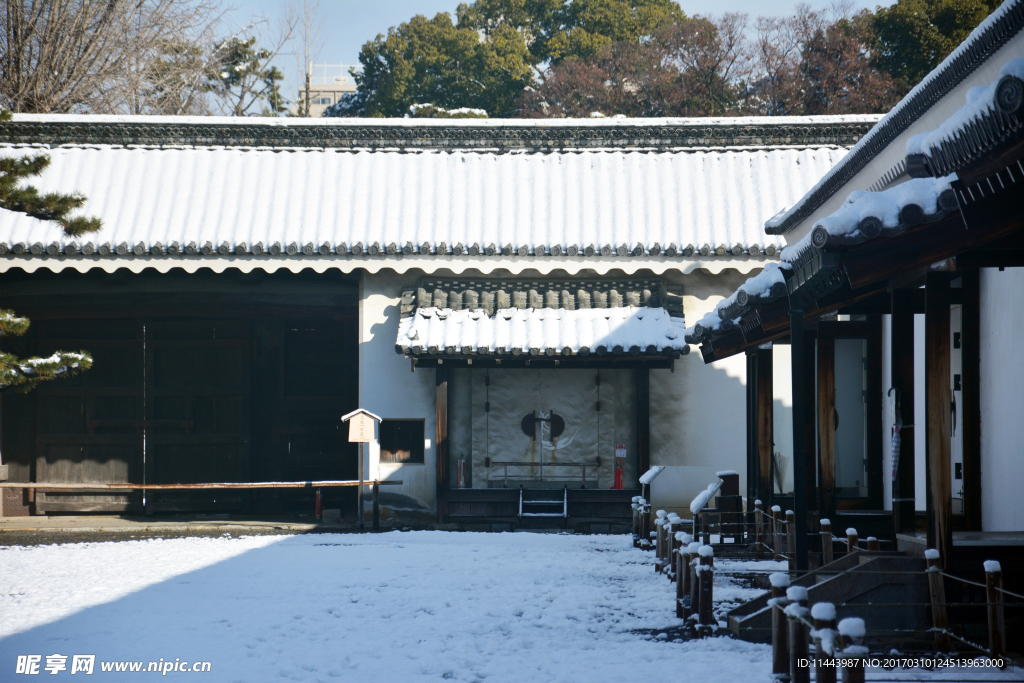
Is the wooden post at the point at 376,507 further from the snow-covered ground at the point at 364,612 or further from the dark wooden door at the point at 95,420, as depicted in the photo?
the dark wooden door at the point at 95,420

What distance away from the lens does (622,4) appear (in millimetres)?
36031

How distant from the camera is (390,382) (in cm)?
1355

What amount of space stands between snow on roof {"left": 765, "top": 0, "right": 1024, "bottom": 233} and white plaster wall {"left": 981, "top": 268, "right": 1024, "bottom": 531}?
81.8 inches

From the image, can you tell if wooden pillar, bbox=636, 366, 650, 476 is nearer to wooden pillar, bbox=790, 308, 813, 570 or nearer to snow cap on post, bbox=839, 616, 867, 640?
wooden pillar, bbox=790, 308, 813, 570

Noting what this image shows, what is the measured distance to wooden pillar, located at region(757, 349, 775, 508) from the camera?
34.3 ft

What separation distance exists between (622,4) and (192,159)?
84.4ft

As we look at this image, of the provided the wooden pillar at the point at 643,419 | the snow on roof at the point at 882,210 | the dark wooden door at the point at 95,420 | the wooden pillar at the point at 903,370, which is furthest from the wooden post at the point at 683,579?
the dark wooden door at the point at 95,420

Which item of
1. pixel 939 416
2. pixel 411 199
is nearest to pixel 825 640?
pixel 939 416

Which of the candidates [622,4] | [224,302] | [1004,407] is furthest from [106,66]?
[1004,407]

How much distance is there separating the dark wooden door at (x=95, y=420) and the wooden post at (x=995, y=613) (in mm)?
12591

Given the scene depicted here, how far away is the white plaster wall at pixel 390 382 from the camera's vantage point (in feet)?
43.8

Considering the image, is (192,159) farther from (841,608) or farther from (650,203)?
(841,608)

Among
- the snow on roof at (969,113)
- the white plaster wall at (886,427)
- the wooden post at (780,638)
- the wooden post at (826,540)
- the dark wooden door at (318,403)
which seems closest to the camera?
the snow on roof at (969,113)

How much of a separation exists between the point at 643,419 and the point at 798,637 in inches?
321
